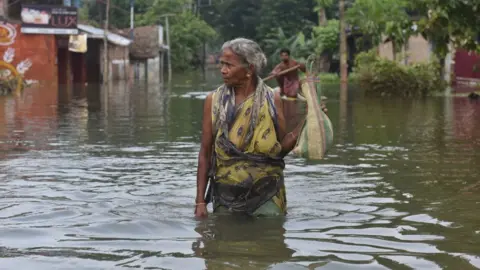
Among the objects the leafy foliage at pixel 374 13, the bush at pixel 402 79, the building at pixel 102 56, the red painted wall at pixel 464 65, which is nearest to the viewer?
the bush at pixel 402 79

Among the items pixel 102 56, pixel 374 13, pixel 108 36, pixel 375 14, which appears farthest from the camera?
pixel 102 56

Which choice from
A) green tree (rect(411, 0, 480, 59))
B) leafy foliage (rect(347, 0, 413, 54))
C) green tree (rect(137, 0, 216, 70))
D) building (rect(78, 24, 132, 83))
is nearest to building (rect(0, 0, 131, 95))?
building (rect(78, 24, 132, 83))

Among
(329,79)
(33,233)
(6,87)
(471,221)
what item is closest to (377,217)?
(471,221)

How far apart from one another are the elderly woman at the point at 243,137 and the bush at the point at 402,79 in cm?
2148

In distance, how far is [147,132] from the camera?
555 inches

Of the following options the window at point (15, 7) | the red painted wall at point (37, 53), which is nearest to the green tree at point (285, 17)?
the window at point (15, 7)

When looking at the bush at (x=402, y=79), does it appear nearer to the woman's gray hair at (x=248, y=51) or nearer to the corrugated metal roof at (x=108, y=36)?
the woman's gray hair at (x=248, y=51)

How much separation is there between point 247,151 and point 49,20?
123 feet

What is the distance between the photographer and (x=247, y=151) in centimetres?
571

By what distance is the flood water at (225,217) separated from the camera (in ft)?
16.6

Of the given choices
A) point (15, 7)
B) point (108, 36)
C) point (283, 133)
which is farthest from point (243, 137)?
point (108, 36)

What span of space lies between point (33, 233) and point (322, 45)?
4620cm

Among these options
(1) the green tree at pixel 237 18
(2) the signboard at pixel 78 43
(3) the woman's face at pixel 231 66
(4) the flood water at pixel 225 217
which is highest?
(1) the green tree at pixel 237 18

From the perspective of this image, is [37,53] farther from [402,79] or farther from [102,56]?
[402,79]
